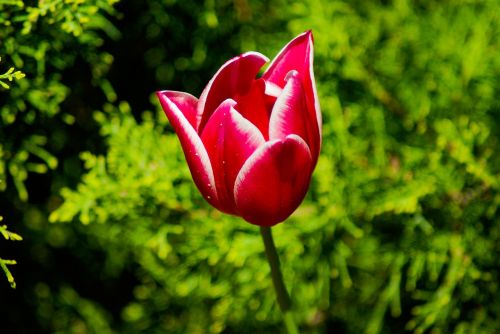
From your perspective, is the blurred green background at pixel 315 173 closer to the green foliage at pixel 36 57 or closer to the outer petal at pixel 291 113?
the green foliage at pixel 36 57

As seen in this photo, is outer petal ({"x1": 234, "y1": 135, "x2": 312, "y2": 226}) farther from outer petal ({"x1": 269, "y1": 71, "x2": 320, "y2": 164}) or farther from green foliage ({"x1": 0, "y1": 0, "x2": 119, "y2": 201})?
green foliage ({"x1": 0, "y1": 0, "x2": 119, "y2": 201})

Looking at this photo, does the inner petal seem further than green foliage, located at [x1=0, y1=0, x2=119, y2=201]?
No

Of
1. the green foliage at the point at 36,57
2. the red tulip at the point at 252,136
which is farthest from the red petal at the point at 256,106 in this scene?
the green foliage at the point at 36,57

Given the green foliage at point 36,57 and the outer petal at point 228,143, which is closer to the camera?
the outer petal at point 228,143

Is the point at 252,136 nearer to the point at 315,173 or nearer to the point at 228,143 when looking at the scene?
the point at 228,143

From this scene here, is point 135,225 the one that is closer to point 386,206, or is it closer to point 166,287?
point 166,287

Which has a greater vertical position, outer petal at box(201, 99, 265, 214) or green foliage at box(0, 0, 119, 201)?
green foliage at box(0, 0, 119, 201)

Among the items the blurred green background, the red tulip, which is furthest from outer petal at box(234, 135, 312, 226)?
the blurred green background
